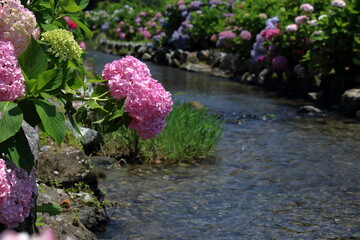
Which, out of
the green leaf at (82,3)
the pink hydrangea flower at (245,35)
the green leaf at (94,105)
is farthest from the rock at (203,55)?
the green leaf at (94,105)

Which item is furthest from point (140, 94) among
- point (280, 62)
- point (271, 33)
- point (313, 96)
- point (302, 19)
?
point (271, 33)

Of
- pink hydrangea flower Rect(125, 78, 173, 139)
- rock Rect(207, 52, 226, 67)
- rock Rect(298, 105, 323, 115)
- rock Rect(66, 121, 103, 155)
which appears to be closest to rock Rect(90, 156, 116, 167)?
rock Rect(66, 121, 103, 155)

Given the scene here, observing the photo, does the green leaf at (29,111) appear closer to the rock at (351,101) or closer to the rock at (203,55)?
the rock at (351,101)

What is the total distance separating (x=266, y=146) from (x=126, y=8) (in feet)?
60.0

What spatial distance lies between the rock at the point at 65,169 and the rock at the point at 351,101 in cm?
552

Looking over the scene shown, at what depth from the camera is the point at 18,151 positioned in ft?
6.88

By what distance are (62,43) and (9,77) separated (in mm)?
272

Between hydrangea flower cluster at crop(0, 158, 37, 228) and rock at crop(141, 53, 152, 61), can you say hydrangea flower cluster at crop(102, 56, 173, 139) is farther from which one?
rock at crop(141, 53, 152, 61)

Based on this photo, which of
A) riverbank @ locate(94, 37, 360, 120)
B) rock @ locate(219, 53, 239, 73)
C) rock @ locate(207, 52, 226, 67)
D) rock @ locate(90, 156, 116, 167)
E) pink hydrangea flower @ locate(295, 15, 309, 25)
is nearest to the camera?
rock @ locate(90, 156, 116, 167)

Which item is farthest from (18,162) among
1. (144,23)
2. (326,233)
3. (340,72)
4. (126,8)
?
(126,8)

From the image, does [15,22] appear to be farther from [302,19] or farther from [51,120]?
[302,19]

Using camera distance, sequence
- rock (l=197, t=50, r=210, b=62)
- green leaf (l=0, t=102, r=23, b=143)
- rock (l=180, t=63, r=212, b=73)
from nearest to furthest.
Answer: green leaf (l=0, t=102, r=23, b=143), rock (l=180, t=63, r=212, b=73), rock (l=197, t=50, r=210, b=62)

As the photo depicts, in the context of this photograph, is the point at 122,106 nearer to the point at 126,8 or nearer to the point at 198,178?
the point at 198,178

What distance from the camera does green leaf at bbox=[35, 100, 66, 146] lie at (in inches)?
80.3
